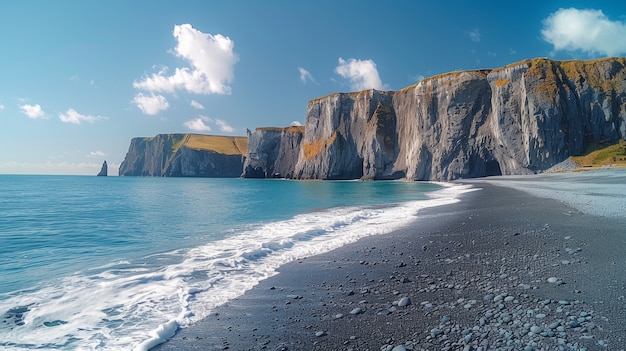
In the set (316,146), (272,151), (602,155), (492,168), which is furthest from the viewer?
(272,151)

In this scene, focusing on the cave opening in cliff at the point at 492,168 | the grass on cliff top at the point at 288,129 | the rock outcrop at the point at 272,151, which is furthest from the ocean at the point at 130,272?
the grass on cliff top at the point at 288,129

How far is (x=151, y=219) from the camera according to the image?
67.2 feet

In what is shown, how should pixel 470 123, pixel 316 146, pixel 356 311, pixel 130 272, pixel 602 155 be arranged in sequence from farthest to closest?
pixel 316 146
pixel 470 123
pixel 602 155
pixel 130 272
pixel 356 311

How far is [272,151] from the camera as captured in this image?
134250 millimetres

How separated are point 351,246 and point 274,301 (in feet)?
16.4

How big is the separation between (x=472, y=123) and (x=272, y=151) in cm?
7885

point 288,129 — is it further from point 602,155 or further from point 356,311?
point 356,311

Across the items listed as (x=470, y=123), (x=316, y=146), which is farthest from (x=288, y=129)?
(x=470, y=123)

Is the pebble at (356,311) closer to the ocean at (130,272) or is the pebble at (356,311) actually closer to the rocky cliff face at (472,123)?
the ocean at (130,272)

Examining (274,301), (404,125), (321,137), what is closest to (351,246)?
(274,301)

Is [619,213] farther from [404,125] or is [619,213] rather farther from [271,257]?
[404,125]

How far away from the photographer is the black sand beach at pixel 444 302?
413 centimetres

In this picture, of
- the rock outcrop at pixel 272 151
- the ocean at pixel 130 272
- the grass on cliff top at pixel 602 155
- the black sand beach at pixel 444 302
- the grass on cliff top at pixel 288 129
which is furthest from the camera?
the grass on cliff top at pixel 288 129

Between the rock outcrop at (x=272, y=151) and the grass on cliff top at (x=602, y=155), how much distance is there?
283 ft
